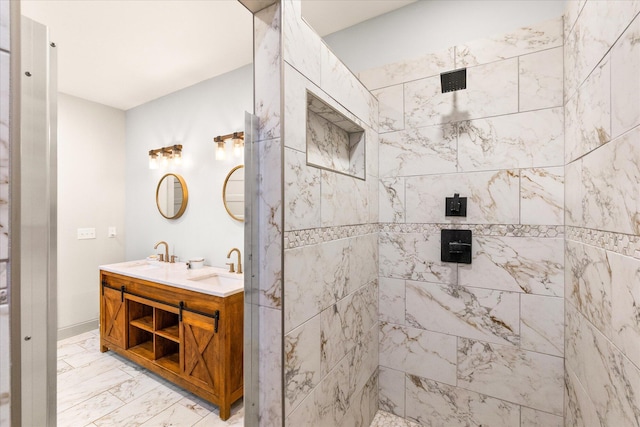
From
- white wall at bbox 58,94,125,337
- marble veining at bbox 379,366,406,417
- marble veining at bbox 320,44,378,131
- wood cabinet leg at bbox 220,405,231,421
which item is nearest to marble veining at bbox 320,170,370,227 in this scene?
marble veining at bbox 320,44,378,131

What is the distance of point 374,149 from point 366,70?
1.98ft

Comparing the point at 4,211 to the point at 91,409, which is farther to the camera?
the point at 91,409

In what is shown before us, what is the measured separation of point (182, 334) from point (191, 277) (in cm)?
44

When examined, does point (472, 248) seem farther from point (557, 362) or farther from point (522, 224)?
point (557, 362)

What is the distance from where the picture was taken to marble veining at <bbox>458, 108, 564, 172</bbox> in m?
1.47

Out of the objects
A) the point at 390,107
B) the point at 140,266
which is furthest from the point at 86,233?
the point at 390,107

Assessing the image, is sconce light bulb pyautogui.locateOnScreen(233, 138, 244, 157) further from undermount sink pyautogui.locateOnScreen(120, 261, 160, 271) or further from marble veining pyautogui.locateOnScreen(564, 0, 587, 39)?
marble veining pyautogui.locateOnScreen(564, 0, 587, 39)

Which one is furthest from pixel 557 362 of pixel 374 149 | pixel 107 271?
pixel 107 271

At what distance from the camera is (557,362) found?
1455mm

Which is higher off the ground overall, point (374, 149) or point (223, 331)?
point (374, 149)

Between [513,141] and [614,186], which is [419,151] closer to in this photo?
[513,141]

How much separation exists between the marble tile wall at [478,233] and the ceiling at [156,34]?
543 millimetres

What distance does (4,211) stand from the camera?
1.58 feet

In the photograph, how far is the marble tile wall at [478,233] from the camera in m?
1.48
